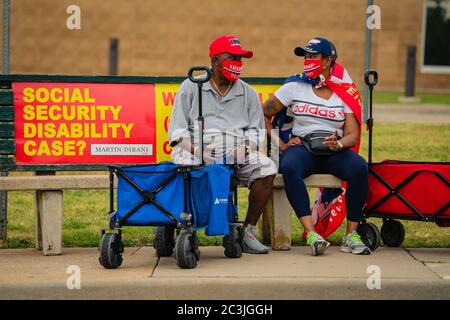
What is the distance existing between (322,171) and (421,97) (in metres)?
16.7

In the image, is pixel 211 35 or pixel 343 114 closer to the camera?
pixel 343 114

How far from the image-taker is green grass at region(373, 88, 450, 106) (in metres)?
22.2

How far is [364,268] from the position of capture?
7355mm

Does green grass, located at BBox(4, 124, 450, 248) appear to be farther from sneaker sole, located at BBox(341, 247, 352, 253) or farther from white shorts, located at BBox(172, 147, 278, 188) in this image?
white shorts, located at BBox(172, 147, 278, 188)

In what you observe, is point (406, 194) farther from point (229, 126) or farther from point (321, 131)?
point (229, 126)

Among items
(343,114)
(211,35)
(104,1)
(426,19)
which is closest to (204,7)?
(211,35)

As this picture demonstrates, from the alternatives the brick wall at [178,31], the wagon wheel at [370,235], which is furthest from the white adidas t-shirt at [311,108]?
the brick wall at [178,31]

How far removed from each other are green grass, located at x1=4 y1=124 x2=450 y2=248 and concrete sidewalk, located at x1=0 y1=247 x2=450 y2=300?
2.58ft

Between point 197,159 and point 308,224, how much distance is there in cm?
96

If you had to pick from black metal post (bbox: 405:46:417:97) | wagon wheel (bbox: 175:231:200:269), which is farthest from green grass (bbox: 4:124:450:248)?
black metal post (bbox: 405:46:417:97)

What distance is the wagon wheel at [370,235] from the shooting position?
819 centimetres

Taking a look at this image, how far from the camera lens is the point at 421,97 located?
2450 cm

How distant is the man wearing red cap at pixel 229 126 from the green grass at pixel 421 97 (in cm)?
1385

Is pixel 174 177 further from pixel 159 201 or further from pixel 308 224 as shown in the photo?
pixel 308 224
